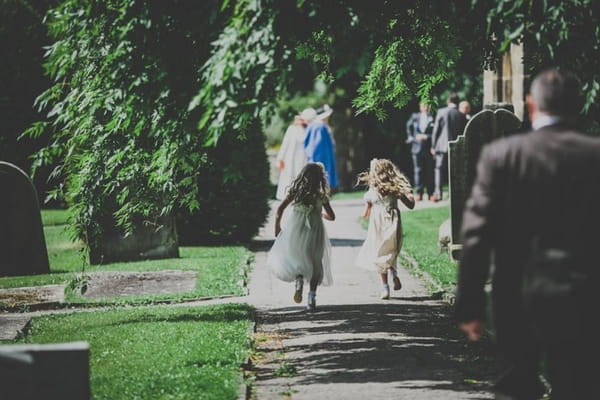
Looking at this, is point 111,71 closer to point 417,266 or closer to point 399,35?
point 399,35

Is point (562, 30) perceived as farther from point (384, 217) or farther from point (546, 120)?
point (384, 217)

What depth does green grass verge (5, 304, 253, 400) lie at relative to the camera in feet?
25.9

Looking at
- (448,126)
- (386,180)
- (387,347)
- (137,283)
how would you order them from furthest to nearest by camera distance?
(448,126)
(137,283)
(386,180)
(387,347)

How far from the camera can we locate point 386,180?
12758mm

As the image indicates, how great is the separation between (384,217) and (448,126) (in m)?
9.27

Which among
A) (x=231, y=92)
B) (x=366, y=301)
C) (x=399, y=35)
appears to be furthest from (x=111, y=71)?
(x=366, y=301)

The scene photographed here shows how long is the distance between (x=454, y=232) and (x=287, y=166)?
6612mm

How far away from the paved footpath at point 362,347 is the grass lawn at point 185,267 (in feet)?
1.22

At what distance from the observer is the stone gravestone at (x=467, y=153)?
1286cm

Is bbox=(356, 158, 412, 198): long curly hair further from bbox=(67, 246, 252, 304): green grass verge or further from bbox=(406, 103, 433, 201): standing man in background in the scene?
bbox=(406, 103, 433, 201): standing man in background

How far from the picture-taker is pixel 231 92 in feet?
24.1

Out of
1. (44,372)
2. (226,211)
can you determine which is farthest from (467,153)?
(44,372)

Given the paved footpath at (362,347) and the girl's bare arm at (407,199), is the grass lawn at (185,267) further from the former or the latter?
the girl's bare arm at (407,199)

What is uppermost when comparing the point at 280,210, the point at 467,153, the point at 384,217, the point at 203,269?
the point at 467,153
